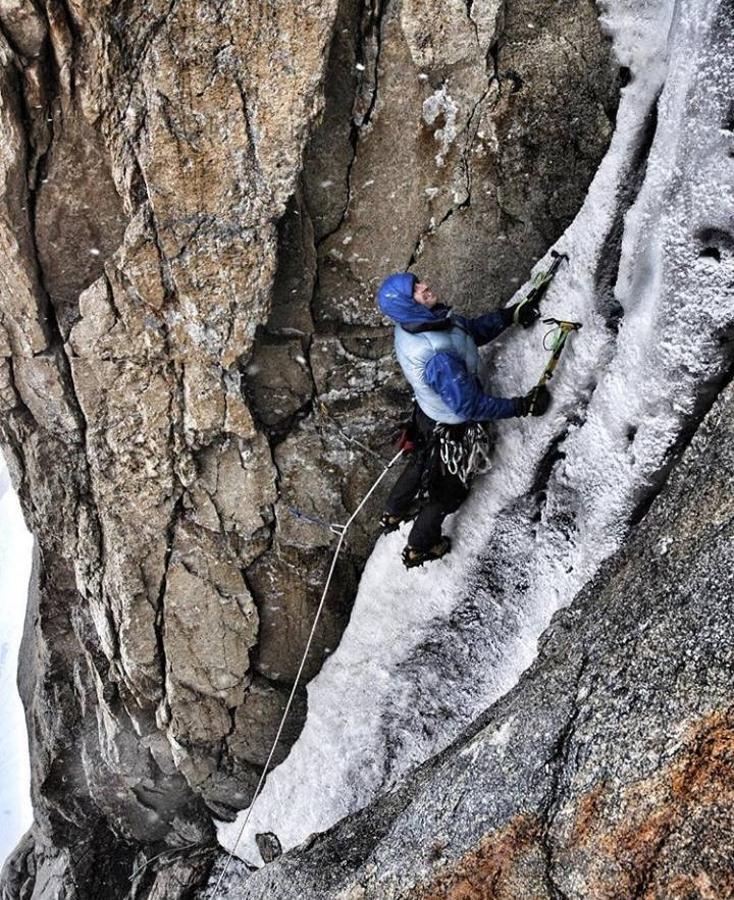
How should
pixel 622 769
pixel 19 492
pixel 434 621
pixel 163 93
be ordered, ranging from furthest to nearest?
pixel 19 492, pixel 434 621, pixel 163 93, pixel 622 769

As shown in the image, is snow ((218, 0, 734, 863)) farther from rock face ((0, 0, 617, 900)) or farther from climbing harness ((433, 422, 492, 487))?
rock face ((0, 0, 617, 900))

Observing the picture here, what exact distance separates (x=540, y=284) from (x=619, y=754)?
3.04 meters

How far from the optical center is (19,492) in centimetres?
755

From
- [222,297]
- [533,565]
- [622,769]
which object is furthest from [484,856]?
[222,297]

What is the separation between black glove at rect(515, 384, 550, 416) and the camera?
5.34m

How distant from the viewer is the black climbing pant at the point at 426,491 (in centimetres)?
578

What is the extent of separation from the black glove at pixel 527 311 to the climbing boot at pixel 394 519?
168 centimetres

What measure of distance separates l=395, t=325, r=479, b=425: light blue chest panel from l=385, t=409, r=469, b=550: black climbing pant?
35 cm

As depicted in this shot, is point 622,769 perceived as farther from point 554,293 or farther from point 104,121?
point 104,121

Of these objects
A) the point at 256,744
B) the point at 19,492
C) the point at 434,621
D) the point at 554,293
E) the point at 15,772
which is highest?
the point at 554,293

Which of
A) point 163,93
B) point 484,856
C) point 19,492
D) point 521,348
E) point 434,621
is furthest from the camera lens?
point 19,492

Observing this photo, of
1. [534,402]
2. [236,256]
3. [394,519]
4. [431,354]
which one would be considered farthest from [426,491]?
[236,256]

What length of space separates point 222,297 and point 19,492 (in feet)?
10.5

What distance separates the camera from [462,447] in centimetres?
559
